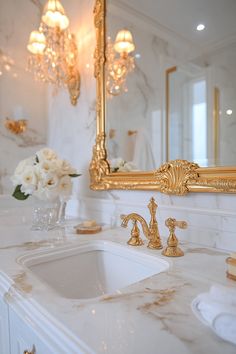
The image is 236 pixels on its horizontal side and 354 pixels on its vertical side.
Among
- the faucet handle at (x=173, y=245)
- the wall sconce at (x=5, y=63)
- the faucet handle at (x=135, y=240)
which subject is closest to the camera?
the faucet handle at (x=173, y=245)

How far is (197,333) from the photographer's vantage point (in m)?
0.38

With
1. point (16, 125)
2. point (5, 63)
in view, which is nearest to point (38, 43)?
point (5, 63)

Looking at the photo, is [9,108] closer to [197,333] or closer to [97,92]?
[97,92]

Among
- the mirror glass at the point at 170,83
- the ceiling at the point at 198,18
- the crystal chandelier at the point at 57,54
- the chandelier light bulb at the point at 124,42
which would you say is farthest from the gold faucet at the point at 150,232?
the crystal chandelier at the point at 57,54

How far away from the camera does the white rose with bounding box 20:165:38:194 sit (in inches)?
41.9

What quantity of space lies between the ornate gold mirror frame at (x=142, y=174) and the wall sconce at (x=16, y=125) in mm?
651

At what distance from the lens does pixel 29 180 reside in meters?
1.07

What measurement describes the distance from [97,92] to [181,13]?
1.73 feet

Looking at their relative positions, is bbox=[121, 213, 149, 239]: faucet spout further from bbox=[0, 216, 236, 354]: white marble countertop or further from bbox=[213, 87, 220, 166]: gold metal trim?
bbox=[213, 87, 220, 166]: gold metal trim

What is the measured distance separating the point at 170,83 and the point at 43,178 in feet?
2.14

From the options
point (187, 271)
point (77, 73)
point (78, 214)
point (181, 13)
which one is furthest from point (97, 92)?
point (187, 271)

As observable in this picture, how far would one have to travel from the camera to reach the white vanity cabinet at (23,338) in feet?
1.40

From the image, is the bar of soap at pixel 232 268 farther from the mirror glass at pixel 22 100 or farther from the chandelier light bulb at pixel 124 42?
the mirror glass at pixel 22 100

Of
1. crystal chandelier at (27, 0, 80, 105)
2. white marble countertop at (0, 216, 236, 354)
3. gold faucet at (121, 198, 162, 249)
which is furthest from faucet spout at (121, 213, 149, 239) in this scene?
crystal chandelier at (27, 0, 80, 105)
